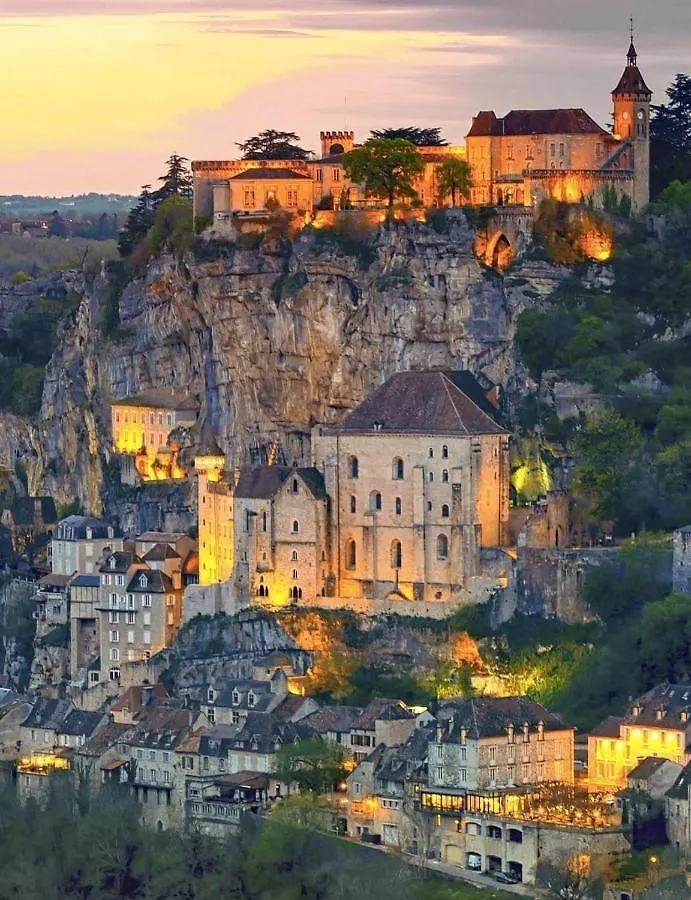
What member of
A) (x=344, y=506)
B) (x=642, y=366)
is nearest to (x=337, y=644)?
(x=344, y=506)

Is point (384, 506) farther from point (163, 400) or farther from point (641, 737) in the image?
point (163, 400)

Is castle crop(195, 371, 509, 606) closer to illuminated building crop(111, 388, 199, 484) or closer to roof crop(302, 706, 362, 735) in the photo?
roof crop(302, 706, 362, 735)

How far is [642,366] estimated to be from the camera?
139375 mm

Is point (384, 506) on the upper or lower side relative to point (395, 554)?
upper

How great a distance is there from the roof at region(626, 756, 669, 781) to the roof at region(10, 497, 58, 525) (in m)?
45.7

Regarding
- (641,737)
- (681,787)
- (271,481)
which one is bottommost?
(681,787)

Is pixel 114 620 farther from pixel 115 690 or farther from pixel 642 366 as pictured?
pixel 642 366

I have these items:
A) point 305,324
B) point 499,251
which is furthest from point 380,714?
point 499,251

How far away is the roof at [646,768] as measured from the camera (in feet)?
380

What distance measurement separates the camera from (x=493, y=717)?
119 meters

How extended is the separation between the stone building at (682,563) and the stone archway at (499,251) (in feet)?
59.1

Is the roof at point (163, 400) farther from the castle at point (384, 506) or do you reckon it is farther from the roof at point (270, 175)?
the castle at point (384, 506)

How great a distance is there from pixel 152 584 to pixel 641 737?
24.3 meters

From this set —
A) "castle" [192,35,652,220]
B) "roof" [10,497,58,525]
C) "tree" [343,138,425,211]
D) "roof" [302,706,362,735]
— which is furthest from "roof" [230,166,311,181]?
"roof" [302,706,362,735]
